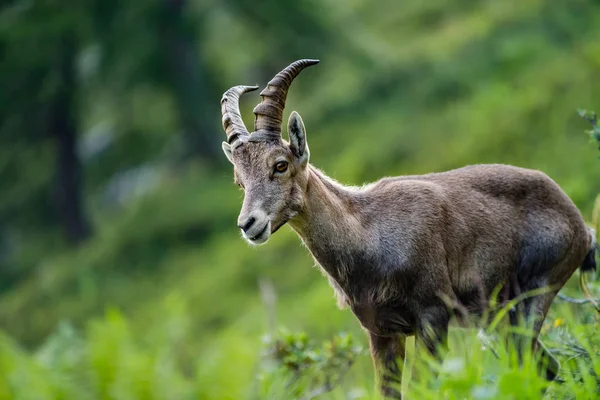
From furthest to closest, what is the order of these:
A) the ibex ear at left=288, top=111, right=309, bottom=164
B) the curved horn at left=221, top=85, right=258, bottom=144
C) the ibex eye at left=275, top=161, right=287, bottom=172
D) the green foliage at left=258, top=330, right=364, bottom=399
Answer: the green foliage at left=258, top=330, right=364, bottom=399 < the curved horn at left=221, top=85, right=258, bottom=144 < the ibex ear at left=288, top=111, right=309, bottom=164 < the ibex eye at left=275, top=161, right=287, bottom=172

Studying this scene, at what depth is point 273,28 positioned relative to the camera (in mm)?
24266

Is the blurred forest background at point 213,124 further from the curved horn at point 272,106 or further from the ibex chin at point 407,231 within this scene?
the curved horn at point 272,106

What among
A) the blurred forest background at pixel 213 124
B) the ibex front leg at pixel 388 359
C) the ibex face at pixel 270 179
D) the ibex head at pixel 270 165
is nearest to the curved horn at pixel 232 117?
the ibex head at pixel 270 165

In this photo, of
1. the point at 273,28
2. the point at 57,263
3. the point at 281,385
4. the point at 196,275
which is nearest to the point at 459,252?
the point at 281,385

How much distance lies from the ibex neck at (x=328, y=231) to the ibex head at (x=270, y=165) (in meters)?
0.13

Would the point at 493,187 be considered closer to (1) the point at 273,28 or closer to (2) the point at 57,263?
(1) the point at 273,28

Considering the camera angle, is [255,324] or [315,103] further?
[315,103]

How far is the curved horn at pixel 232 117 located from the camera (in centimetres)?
767

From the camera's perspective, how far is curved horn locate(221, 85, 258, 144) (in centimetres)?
767

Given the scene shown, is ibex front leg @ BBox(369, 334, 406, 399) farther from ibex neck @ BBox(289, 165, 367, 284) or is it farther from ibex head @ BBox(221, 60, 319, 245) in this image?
ibex head @ BBox(221, 60, 319, 245)

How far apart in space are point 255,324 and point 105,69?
9.66 metres

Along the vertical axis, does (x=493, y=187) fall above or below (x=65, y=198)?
above

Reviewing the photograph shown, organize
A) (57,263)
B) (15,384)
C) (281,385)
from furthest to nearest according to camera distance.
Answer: (57,263), (281,385), (15,384)

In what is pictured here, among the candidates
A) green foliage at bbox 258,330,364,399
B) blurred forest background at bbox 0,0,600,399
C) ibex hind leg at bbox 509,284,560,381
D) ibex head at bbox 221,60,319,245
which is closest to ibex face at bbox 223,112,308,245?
ibex head at bbox 221,60,319,245
